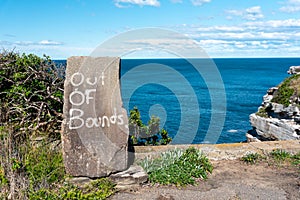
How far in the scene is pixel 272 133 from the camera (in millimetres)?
16469

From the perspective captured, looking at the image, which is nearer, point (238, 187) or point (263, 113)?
point (238, 187)

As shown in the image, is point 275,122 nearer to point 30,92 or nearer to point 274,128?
point 274,128

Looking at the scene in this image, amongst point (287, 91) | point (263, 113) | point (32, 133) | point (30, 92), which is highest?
point (287, 91)

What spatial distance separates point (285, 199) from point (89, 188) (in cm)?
338

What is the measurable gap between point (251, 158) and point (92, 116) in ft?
12.7

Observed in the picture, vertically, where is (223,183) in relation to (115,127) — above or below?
below

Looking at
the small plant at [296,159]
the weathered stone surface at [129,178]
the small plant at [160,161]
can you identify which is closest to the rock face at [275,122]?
the small plant at [296,159]

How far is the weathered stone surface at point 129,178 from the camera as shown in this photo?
536cm

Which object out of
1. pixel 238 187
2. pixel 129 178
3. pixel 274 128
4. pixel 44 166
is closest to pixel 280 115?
pixel 274 128

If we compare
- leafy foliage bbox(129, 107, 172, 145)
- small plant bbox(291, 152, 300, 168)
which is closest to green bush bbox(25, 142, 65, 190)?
leafy foliage bbox(129, 107, 172, 145)

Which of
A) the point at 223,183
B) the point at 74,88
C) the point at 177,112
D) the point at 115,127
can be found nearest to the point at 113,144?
the point at 115,127

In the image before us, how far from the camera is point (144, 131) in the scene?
10.0m

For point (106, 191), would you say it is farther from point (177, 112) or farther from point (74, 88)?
point (177, 112)

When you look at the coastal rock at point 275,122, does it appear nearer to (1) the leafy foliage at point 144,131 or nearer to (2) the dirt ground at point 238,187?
(1) the leafy foliage at point 144,131
